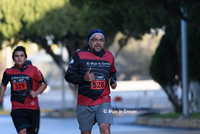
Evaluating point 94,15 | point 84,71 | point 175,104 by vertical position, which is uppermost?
point 94,15

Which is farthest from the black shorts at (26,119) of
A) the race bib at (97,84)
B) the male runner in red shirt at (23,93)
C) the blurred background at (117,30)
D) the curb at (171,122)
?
the curb at (171,122)

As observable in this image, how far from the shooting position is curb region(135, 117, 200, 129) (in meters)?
15.5

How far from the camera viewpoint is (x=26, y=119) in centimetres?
763

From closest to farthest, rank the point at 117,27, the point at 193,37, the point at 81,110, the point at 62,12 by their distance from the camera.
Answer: the point at 81,110 < the point at 193,37 < the point at 117,27 < the point at 62,12

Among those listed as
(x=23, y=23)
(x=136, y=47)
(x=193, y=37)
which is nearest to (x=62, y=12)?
(x=23, y=23)

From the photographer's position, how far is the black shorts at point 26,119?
749cm

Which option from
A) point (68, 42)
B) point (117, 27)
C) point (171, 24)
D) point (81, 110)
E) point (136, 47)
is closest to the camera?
point (81, 110)

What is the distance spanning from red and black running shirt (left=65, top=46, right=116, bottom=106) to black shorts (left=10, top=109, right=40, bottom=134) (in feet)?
5.36

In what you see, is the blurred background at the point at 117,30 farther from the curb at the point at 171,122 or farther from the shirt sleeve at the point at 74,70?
the shirt sleeve at the point at 74,70

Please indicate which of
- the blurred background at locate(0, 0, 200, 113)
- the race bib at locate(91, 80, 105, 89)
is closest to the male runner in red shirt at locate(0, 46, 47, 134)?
the race bib at locate(91, 80, 105, 89)

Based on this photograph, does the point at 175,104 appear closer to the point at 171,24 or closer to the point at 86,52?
the point at 171,24

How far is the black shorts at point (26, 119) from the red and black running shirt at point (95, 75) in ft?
5.36

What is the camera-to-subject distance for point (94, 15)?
21.9 metres

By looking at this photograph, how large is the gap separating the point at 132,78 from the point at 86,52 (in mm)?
76650
